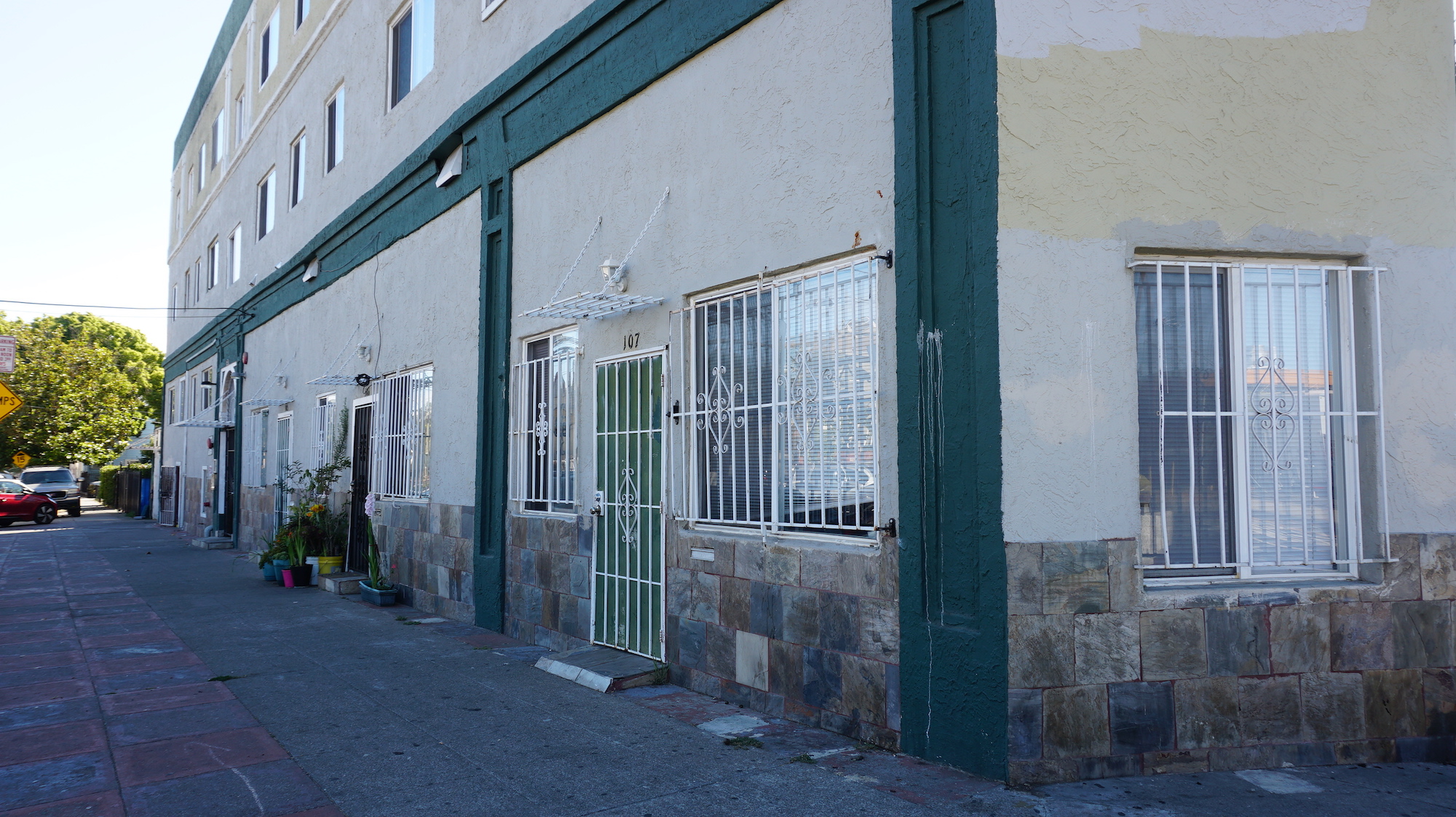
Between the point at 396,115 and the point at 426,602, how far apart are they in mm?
5820

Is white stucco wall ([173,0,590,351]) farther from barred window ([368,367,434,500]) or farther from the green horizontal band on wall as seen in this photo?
barred window ([368,367,434,500])

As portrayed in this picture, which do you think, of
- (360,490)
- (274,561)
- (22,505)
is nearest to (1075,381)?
(360,490)

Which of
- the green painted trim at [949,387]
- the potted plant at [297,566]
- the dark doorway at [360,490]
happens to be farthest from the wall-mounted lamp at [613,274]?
the potted plant at [297,566]

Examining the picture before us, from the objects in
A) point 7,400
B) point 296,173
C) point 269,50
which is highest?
point 269,50

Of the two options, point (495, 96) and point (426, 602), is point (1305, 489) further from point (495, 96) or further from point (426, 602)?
point (426, 602)

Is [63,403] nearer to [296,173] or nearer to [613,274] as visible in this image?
[296,173]

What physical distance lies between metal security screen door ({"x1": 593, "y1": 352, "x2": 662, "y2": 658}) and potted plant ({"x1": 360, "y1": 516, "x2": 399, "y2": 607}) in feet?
13.8

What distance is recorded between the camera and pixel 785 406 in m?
5.74

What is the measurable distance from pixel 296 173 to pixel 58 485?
2194 cm

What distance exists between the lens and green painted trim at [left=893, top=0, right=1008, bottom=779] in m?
4.56

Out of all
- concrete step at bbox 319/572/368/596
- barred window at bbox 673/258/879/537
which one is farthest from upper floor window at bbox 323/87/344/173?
barred window at bbox 673/258/879/537

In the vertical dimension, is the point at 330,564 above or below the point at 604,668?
above

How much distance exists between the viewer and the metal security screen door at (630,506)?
6836 millimetres

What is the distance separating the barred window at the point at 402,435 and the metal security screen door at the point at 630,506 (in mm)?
3779
